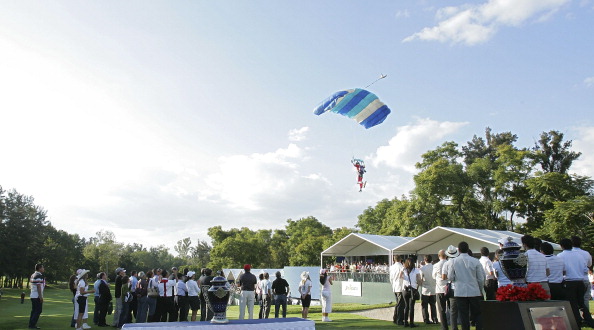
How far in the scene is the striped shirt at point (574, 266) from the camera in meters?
7.71

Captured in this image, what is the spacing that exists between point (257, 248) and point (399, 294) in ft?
184

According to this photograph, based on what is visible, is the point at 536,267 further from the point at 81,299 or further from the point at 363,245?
the point at 363,245

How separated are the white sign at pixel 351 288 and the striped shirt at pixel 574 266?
19.1 meters

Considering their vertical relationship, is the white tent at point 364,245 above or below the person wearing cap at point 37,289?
above

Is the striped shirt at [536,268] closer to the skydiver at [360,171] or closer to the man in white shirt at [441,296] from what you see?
the man in white shirt at [441,296]

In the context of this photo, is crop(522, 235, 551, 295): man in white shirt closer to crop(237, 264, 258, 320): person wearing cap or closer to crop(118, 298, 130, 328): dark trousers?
crop(237, 264, 258, 320): person wearing cap

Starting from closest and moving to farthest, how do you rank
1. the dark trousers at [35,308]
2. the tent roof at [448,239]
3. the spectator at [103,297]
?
the dark trousers at [35,308] < the spectator at [103,297] < the tent roof at [448,239]

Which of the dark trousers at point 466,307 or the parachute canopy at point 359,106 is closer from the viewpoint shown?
the dark trousers at point 466,307

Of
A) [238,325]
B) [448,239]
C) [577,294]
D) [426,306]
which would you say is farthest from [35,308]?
[448,239]

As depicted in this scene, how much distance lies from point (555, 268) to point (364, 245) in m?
26.2

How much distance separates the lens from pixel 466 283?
7.41m

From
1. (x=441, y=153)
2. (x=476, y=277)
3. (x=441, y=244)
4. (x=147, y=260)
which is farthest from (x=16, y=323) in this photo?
(x=147, y=260)

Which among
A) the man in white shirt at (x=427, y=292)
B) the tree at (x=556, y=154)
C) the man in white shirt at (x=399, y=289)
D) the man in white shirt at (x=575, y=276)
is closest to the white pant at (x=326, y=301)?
the man in white shirt at (x=399, y=289)

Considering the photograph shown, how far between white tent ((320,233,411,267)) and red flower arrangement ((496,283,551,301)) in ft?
75.4
